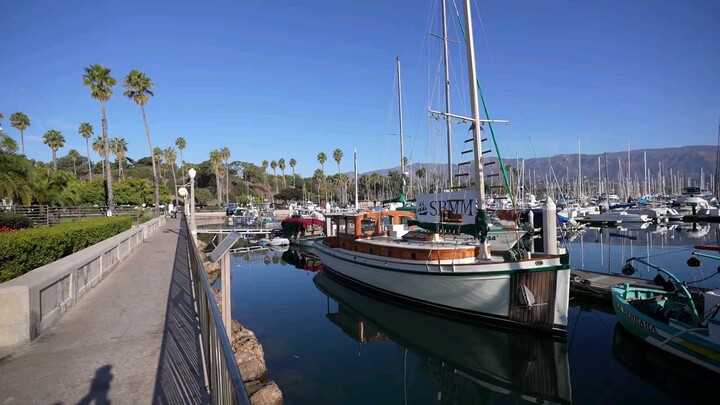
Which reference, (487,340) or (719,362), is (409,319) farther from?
(719,362)

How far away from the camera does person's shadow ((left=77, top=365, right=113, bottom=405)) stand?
434cm

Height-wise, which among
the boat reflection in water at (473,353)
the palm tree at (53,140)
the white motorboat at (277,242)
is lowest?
the boat reflection in water at (473,353)

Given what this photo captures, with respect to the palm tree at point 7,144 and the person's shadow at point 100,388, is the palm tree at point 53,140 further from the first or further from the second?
the person's shadow at point 100,388

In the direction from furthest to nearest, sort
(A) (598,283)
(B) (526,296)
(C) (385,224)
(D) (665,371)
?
(C) (385,224) → (A) (598,283) → (B) (526,296) → (D) (665,371)

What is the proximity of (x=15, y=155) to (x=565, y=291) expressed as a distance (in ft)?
92.3

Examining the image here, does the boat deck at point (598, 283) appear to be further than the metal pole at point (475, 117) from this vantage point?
Yes

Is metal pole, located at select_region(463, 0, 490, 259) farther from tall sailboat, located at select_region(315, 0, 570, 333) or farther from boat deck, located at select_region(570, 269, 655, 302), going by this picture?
boat deck, located at select_region(570, 269, 655, 302)

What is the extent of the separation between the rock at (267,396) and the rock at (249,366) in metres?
0.69

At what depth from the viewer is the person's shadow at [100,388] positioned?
14.3 feet

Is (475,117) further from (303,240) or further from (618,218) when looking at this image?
(618,218)

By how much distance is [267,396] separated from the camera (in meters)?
7.80

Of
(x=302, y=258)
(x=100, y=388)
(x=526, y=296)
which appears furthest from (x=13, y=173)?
(x=526, y=296)

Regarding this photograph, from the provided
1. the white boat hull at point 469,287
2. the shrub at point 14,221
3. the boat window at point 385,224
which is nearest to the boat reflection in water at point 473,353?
the white boat hull at point 469,287

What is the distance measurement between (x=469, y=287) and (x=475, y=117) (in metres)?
5.76
